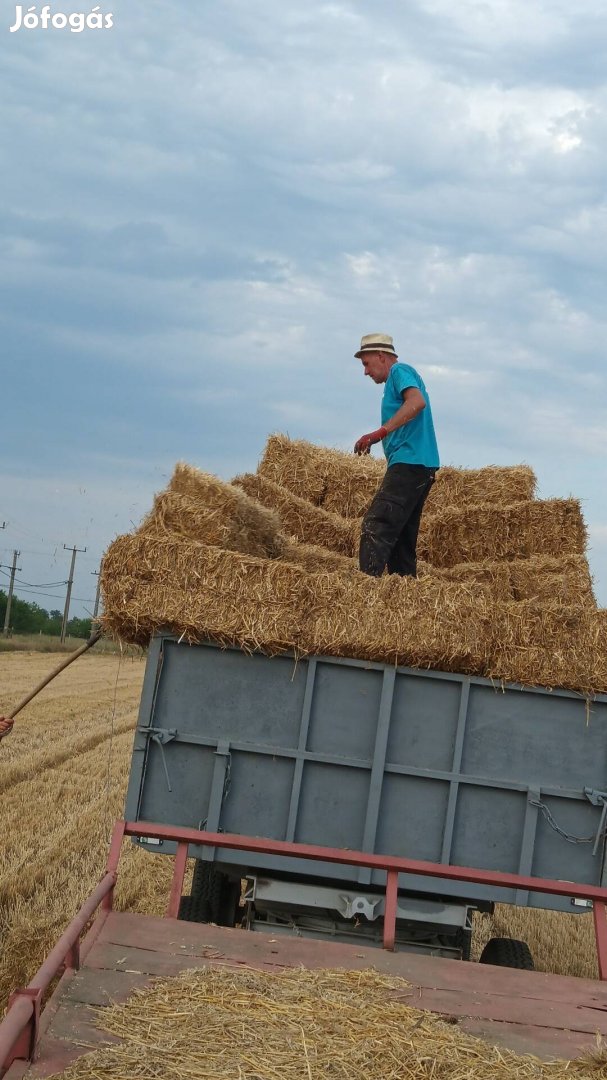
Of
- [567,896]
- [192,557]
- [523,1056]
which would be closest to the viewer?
[523,1056]

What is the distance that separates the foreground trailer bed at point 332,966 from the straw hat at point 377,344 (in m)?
4.30

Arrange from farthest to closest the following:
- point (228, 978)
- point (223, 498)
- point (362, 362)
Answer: point (362, 362)
point (223, 498)
point (228, 978)

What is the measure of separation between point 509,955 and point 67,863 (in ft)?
13.4

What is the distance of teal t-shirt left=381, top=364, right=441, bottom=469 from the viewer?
792 cm

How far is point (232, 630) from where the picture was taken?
6027 mm

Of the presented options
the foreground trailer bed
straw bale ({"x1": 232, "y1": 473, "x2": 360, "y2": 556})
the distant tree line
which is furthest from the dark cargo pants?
the distant tree line

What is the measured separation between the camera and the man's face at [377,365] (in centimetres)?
803

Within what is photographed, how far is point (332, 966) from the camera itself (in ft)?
16.0

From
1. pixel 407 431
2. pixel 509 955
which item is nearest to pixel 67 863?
pixel 509 955

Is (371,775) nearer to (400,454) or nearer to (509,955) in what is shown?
(509,955)

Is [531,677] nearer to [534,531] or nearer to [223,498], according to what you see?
Result: [223,498]

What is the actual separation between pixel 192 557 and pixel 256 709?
941mm

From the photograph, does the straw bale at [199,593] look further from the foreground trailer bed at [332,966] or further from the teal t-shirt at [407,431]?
the teal t-shirt at [407,431]

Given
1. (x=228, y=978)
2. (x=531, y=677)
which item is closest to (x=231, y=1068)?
(x=228, y=978)
